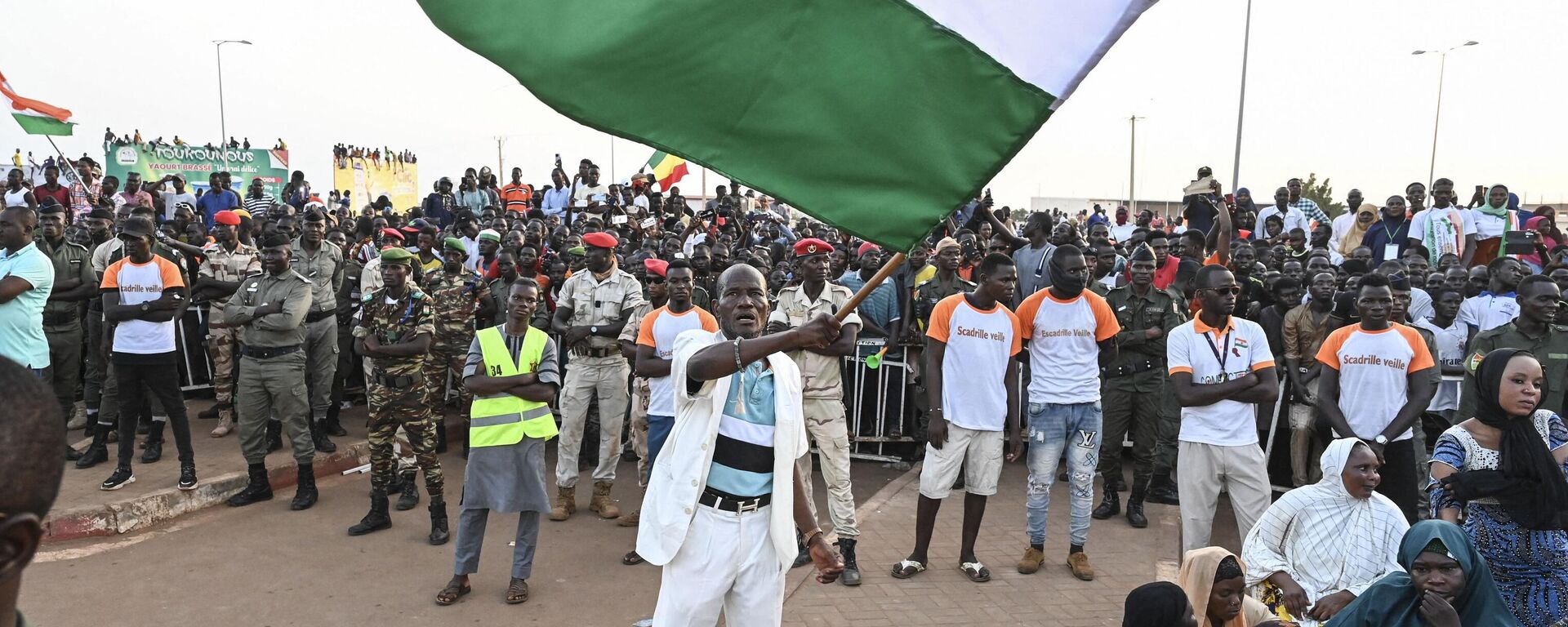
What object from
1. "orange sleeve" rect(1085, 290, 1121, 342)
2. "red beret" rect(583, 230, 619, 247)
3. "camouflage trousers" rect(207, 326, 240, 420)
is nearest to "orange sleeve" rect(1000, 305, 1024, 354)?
"orange sleeve" rect(1085, 290, 1121, 342)

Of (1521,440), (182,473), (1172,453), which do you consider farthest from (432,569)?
(1521,440)

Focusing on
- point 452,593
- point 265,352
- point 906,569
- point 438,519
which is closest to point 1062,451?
point 906,569

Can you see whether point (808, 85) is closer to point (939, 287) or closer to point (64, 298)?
point (939, 287)

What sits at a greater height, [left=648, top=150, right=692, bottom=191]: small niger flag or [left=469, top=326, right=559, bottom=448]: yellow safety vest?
[left=648, top=150, right=692, bottom=191]: small niger flag

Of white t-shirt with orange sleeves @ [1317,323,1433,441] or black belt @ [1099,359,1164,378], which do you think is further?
black belt @ [1099,359,1164,378]

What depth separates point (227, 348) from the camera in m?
9.66

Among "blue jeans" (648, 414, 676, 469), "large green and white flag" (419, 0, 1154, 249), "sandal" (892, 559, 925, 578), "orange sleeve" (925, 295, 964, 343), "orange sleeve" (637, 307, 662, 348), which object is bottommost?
"sandal" (892, 559, 925, 578)

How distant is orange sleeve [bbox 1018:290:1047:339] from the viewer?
22.1ft

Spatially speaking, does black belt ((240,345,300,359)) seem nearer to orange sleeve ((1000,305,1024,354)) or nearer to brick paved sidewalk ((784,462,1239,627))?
brick paved sidewalk ((784,462,1239,627))

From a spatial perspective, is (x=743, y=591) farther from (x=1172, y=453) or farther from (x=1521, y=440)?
(x=1172, y=453)

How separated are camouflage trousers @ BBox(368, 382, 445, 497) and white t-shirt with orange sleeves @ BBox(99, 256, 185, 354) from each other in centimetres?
191

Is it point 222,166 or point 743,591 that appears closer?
point 743,591

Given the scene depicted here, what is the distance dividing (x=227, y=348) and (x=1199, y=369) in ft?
27.9

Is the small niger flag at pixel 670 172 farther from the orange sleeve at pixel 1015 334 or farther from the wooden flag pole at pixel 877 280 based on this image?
the wooden flag pole at pixel 877 280
